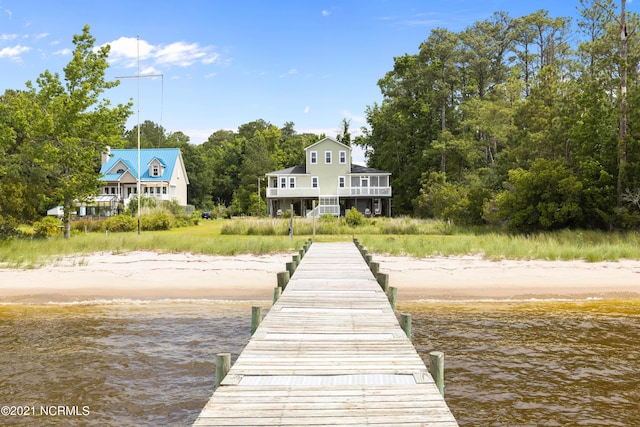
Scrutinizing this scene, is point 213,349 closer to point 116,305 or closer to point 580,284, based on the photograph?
point 116,305

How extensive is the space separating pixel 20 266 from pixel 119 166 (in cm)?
4322

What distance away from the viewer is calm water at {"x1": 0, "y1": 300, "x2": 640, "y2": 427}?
921 cm

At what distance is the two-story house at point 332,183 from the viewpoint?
60.7m

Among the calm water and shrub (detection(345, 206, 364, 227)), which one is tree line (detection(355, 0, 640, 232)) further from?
the calm water

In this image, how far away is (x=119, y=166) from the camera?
64625 mm

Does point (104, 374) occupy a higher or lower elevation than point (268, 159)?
lower

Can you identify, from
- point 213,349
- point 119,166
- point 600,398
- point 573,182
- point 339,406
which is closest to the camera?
point 339,406

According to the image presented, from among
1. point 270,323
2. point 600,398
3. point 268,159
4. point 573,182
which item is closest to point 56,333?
point 270,323

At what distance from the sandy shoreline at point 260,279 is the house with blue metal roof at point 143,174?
39437 millimetres

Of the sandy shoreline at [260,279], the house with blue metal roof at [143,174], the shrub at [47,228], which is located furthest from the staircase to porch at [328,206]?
the sandy shoreline at [260,279]

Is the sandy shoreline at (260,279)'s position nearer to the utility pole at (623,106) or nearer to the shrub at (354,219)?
the utility pole at (623,106)

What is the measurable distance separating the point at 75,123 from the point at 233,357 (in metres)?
27.7

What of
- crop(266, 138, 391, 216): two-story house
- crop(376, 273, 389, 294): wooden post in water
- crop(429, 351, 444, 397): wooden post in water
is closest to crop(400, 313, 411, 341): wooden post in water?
crop(429, 351, 444, 397): wooden post in water

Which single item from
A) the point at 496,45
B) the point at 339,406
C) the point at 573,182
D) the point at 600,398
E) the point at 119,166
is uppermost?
the point at 496,45
